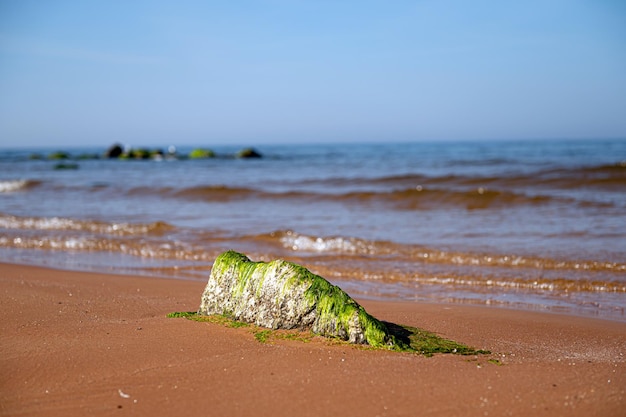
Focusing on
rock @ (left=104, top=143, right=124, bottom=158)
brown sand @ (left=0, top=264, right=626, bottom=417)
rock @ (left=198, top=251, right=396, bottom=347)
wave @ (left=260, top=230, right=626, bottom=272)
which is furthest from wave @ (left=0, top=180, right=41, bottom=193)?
rock @ (left=104, top=143, right=124, bottom=158)

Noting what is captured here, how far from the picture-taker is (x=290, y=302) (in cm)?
455

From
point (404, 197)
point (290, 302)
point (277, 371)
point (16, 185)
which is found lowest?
point (277, 371)

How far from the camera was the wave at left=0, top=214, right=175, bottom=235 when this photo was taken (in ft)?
41.7

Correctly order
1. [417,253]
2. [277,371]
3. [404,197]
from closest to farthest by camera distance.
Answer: [277,371], [417,253], [404,197]

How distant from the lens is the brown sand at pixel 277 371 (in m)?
3.35

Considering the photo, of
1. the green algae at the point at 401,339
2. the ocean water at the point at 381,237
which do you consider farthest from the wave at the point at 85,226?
the green algae at the point at 401,339

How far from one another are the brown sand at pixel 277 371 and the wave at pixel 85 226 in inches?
283

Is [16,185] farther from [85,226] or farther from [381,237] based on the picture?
[381,237]

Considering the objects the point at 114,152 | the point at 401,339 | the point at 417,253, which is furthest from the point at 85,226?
the point at 114,152

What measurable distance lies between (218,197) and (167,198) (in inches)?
71.1

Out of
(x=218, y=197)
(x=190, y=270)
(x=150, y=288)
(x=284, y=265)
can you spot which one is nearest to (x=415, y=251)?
(x=190, y=270)

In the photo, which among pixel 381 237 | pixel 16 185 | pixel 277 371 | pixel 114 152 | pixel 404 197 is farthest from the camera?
pixel 114 152

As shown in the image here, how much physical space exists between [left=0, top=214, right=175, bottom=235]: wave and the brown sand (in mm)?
7185

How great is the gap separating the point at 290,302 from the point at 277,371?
79cm
